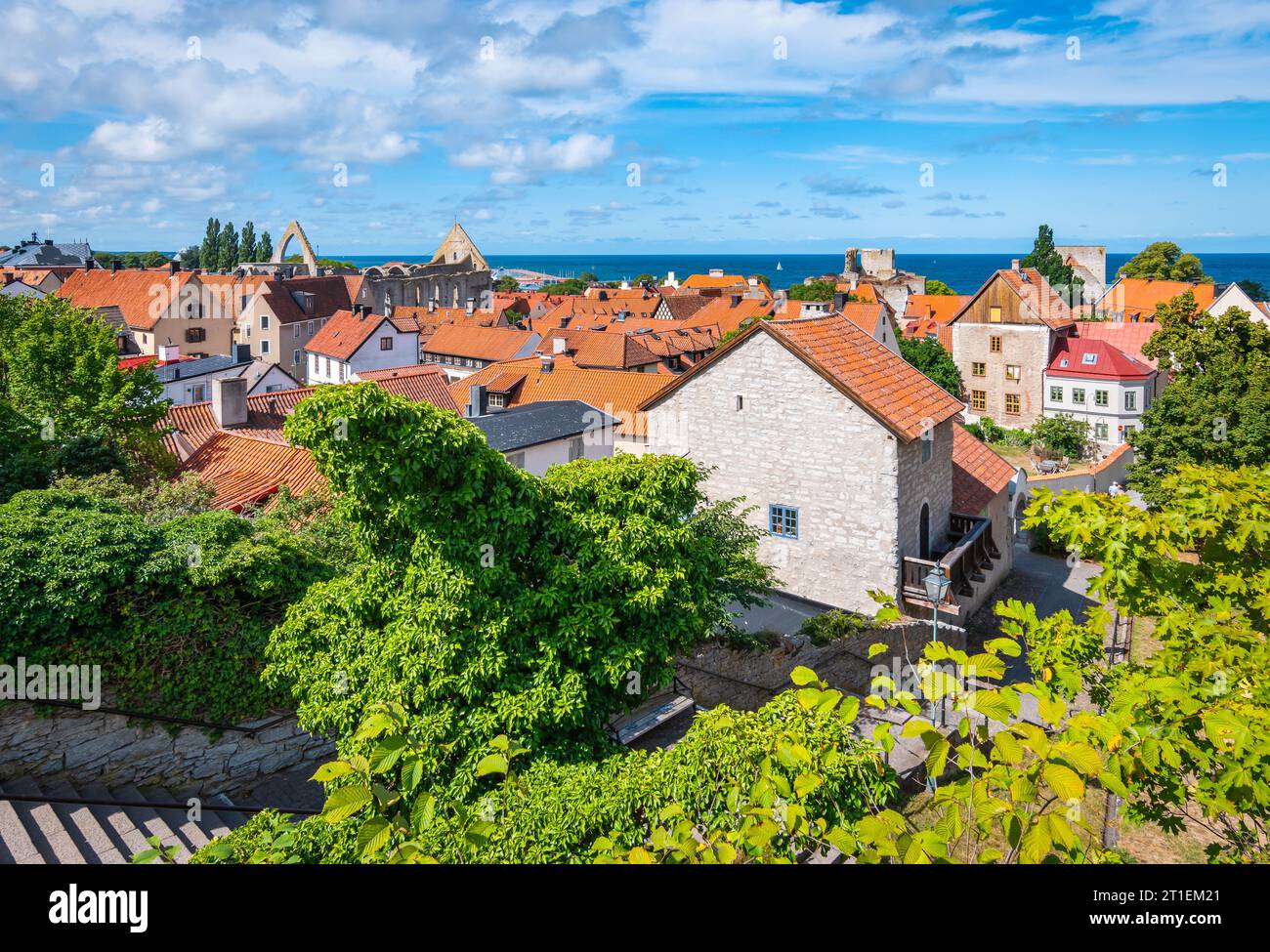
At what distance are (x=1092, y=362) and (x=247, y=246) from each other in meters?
131

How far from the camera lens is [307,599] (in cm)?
1257

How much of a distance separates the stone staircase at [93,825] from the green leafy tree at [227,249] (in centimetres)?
14248

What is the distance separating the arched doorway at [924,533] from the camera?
24028 mm

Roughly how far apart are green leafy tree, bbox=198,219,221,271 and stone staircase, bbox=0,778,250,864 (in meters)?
143

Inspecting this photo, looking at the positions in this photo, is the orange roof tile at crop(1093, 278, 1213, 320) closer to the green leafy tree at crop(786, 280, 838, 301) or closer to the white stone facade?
the green leafy tree at crop(786, 280, 838, 301)

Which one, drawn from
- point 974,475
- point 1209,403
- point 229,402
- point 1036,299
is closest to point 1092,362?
point 1036,299

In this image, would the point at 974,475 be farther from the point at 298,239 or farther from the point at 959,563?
A: the point at 298,239

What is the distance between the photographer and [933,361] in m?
50.9
